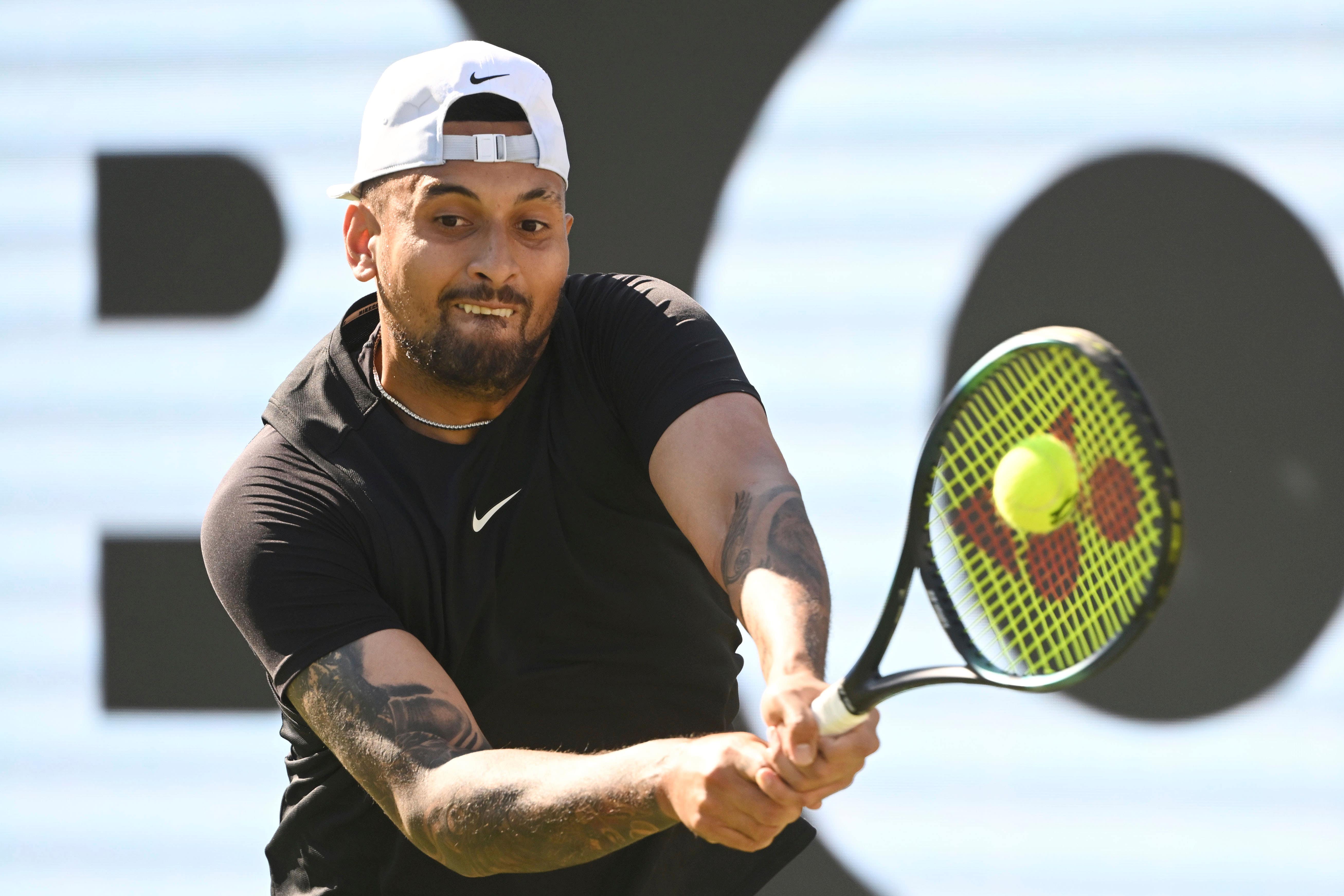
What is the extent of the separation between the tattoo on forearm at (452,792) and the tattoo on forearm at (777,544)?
37 centimetres

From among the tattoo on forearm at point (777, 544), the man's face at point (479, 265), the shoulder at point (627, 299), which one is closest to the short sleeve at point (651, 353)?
the shoulder at point (627, 299)

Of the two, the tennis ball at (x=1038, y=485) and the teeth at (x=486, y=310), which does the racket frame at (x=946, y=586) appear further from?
the teeth at (x=486, y=310)

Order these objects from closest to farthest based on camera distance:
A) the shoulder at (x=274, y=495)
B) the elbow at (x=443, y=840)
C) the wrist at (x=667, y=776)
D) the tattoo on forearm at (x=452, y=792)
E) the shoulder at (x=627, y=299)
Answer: the wrist at (x=667, y=776), the tattoo on forearm at (x=452, y=792), the elbow at (x=443, y=840), the shoulder at (x=274, y=495), the shoulder at (x=627, y=299)

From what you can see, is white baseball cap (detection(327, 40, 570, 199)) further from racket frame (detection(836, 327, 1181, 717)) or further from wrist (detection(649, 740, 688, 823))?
wrist (detection(649, 740, 688, 823))

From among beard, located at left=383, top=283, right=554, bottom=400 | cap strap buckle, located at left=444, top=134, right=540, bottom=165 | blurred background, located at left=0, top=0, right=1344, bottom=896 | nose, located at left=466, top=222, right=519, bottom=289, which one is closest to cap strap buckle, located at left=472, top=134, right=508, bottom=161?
cap strap buckle, located at left=444, top=134, right=540, bottom=165

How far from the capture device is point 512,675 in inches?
82.9

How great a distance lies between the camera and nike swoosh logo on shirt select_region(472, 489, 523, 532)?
211 centimetres

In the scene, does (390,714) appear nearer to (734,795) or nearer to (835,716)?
(734,795)

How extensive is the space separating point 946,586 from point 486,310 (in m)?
0.87

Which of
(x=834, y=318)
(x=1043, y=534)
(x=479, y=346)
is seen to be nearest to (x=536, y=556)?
(x=479, y=346)

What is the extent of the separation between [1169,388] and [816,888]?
1491 mm

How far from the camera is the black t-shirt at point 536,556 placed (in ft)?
6.79

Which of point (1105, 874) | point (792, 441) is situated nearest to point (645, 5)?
point (792, 441)

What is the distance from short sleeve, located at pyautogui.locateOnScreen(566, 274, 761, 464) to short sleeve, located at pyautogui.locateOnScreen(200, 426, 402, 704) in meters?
0.47
